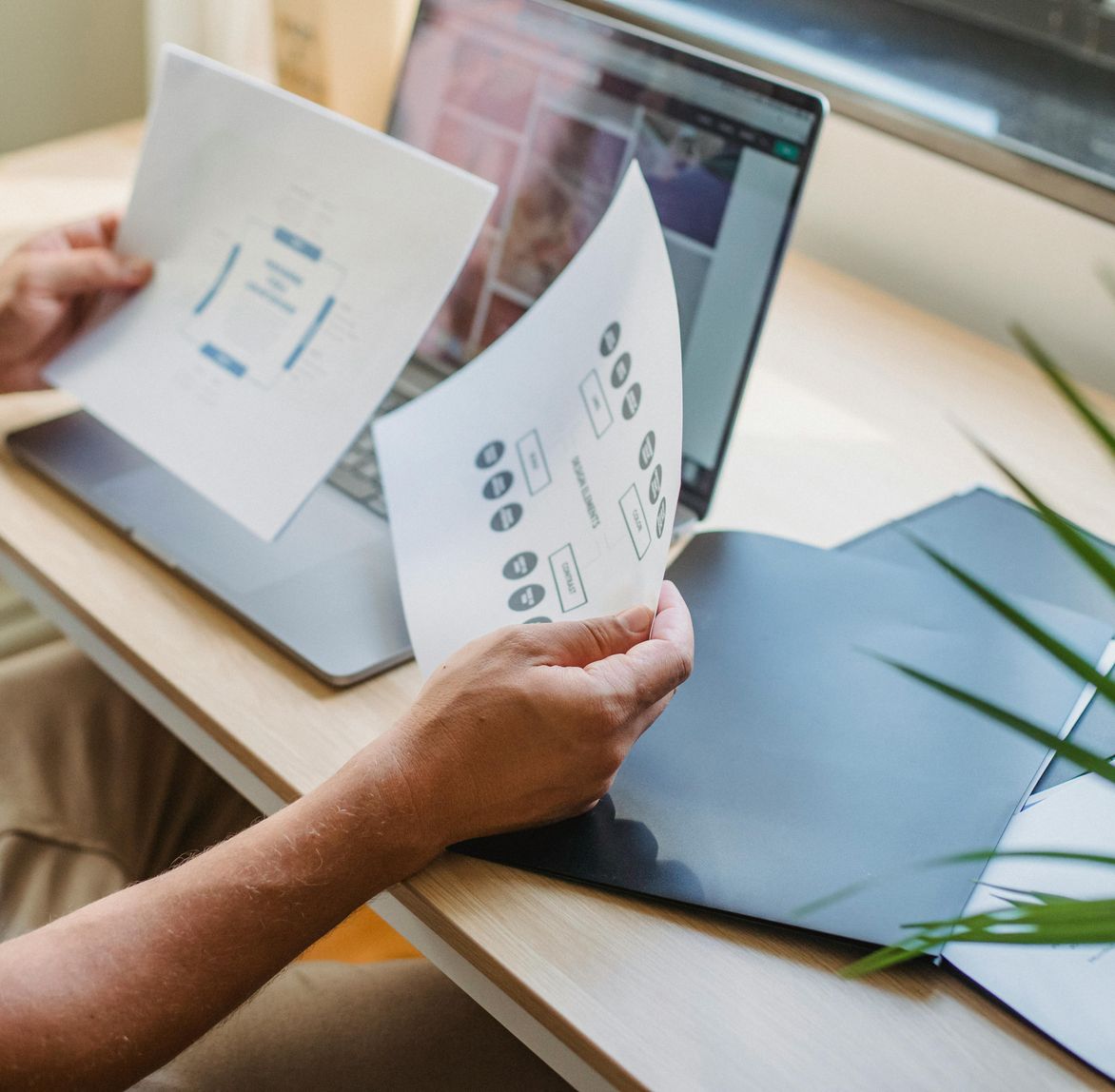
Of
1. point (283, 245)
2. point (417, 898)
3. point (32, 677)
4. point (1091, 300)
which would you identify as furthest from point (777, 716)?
point (1091, 300)

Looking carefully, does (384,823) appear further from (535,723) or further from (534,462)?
(534,462)

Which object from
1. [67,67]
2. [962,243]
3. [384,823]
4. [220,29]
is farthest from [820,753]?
[67,67]

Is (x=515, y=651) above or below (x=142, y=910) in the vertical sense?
above

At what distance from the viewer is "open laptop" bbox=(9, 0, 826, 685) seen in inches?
31.3

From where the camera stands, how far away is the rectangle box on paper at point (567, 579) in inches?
26.0

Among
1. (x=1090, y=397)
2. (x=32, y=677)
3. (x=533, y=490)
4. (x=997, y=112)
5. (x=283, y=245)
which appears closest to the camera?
(x=533, y=490)

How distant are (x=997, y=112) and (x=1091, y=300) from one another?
0.75ft

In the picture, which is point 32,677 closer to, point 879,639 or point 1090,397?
point 879,639

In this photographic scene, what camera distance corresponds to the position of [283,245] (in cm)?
85

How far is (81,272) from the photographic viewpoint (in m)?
0.90

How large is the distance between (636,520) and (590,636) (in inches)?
2.5

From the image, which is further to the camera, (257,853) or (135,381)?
(135,381)

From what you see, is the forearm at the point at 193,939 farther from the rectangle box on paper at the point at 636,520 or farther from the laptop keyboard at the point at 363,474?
the laptop keyboard at the point at 363,474

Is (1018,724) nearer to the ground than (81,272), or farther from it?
farther from it
